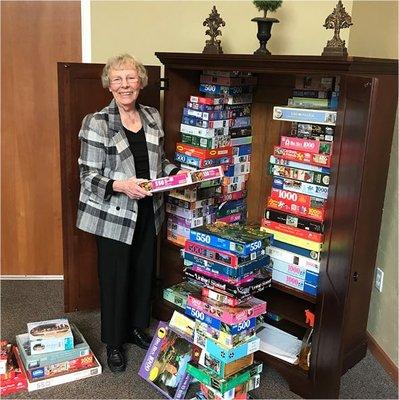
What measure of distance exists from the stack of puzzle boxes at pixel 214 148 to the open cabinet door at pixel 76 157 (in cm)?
30

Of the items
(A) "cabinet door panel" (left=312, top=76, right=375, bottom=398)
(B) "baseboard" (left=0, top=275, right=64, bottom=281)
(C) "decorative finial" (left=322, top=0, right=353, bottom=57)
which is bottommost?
(B) "baseboard" (left=0, top=275, right=64, bottom=281)

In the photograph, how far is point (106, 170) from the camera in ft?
7.72

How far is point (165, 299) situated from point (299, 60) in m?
1.46

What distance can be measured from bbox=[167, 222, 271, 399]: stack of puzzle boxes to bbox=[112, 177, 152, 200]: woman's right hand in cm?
29

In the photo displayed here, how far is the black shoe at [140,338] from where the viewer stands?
2.66m

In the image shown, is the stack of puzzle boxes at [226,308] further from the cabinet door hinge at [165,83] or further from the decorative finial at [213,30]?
the decorative finial at [213,30]

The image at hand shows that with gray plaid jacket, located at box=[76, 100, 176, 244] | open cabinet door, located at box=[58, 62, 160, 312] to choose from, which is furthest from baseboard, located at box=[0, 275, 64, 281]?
gray plaid jacket, located at box=[76, 100, 176, 244]

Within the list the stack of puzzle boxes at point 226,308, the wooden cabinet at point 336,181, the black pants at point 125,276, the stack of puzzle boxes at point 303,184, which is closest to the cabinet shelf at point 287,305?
the wooden cabinet at point 336,181

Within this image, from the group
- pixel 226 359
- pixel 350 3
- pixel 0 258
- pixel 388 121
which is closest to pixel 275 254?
pixel 226 359

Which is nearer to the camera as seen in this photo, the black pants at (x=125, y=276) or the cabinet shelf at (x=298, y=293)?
the cabinet shelf at (x=298, y=293)

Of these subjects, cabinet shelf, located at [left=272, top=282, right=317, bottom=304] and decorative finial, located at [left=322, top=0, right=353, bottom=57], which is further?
cabinet shelf, located at [left=272, top=282, right=317, bottom=304]

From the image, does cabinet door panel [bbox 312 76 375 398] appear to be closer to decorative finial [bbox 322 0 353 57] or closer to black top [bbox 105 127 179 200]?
decorative finial [bbox 322 0 353 57]

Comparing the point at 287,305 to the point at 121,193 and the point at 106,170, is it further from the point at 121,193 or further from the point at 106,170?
the point at 106,170

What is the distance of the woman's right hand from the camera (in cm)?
223
